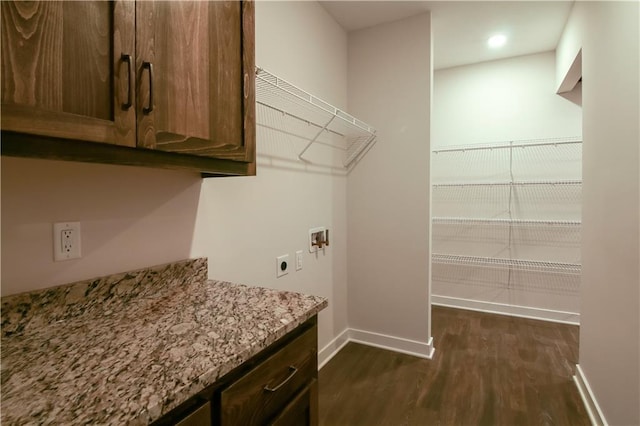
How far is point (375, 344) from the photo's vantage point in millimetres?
2670

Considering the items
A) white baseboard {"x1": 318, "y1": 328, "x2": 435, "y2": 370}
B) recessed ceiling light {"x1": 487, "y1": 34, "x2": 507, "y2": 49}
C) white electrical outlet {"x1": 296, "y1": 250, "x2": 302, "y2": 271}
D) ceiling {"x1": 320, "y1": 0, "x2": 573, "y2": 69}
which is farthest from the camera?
recessed ceiling light {"x1": 487, "y1": 34, "x2": 507, "y2": 49}

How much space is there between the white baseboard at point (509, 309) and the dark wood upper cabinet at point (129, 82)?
10.8 ft

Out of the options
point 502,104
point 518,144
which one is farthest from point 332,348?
point 502,104

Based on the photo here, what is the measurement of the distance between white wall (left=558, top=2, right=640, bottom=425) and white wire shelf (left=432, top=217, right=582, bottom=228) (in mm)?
1317

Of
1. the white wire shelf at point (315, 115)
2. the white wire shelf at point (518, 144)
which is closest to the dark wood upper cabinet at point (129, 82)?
the white wire shelf at point (315, 115)

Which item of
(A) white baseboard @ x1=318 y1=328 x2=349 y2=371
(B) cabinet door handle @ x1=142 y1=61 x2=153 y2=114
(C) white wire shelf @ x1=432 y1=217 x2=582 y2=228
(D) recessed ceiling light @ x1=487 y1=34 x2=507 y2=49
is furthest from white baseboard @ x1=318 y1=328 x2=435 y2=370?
(D) recessed ceiling light @ x1=487 y1=34 x2=507 y2=49

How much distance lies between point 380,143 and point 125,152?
213 centimetres

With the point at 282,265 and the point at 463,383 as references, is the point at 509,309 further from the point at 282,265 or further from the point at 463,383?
the point at 282,265

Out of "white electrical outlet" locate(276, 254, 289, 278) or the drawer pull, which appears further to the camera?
"white electrical outlet" locate(276, 254, 289, 278)

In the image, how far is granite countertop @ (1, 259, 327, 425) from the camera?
1.87ft

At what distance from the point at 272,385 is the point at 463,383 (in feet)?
5.75

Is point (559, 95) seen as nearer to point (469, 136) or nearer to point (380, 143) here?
point (469, 136)

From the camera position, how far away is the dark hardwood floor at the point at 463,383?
1.81 metres

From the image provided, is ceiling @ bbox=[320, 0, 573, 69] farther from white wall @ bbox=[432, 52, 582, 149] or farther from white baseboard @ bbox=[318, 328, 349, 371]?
white baseboard @ bbox=[318, 328, 349, 371]
